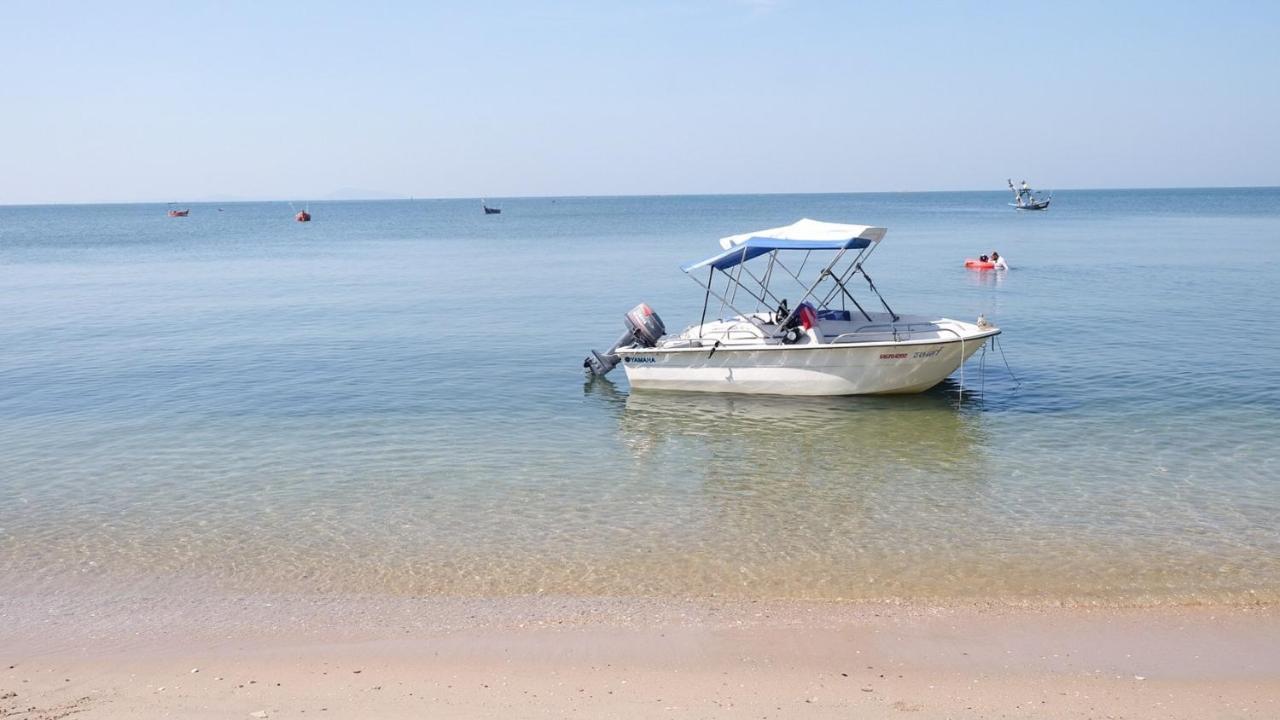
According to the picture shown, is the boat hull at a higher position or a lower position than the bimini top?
lower

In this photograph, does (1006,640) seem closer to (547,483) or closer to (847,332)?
(547,483)

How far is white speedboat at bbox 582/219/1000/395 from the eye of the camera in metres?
18.9

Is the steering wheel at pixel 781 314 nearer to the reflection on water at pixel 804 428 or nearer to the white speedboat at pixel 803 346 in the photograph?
the white speedboat at pixel 803 346

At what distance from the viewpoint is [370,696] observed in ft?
25.9

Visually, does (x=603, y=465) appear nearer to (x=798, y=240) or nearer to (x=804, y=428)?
(x=804, y=428)

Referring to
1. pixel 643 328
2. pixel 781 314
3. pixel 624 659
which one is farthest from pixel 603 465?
pixel 624 659

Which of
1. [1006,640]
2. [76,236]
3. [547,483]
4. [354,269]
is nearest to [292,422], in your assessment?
[547,483]

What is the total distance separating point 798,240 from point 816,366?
234 centimetres

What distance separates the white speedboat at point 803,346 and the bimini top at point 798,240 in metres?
0.02

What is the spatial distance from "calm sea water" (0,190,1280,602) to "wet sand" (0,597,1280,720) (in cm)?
64

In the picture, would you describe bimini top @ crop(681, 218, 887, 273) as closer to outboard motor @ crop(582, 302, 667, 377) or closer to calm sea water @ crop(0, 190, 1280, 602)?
outboard motor @ crop(582, 302, 667, 377)

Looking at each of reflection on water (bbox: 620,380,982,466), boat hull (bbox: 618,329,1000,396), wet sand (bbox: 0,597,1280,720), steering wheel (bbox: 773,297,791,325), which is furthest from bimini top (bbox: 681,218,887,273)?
wet sand (bbox: 0,597,1280,720)

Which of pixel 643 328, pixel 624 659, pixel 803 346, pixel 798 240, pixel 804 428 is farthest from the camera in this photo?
pixel 643 328

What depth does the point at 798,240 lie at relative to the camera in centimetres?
1962
